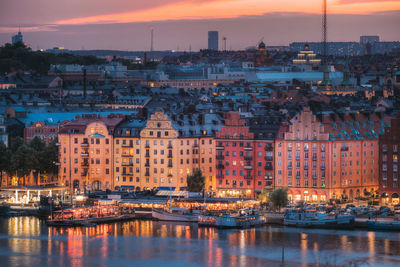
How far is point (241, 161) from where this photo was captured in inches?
1467

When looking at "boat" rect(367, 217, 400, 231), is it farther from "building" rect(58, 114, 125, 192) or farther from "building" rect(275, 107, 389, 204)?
"building" rect(58, 114, 125, 192)

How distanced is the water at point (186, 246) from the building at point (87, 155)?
4.74 m

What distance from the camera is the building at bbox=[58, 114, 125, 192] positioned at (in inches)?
1521

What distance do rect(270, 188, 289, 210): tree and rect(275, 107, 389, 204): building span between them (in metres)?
1.38

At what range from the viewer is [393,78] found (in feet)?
277

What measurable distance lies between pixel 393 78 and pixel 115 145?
4869 centimetres

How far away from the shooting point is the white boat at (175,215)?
34.6 meters

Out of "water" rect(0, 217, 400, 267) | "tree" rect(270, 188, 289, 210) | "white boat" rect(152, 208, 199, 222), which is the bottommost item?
"water" rect(0, 217, 400, 267)

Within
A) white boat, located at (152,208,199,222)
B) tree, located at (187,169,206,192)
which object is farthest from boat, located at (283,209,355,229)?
tree, located at (187,169,206,192)

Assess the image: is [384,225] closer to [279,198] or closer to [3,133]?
[279,198]

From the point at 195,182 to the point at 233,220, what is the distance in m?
3.66

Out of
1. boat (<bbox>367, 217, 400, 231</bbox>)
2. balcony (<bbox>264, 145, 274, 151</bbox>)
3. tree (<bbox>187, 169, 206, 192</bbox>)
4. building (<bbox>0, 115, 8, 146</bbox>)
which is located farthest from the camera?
building (<bbox>0, 115, 8, 146</bbox>)

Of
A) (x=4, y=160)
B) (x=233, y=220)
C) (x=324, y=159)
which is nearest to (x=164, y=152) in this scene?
(x=324, y=159)

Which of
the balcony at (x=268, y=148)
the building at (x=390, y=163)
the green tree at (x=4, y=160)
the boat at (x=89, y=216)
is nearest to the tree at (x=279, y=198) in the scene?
the balcony at (x=268, y=148)
